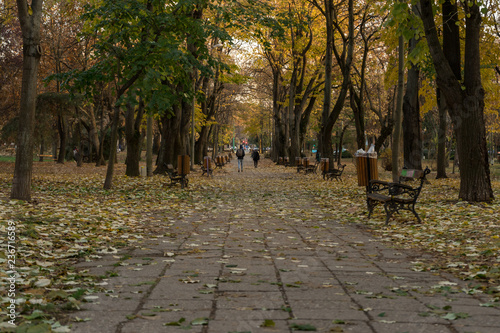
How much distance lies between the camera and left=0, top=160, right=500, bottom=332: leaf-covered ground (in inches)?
199

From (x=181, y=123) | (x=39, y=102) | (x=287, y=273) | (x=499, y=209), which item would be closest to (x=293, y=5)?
(x=181, y=123)

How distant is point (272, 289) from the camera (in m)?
5.06

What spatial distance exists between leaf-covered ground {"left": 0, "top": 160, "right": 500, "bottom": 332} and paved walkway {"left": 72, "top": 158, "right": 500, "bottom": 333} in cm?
34

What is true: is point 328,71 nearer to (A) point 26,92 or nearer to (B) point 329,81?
(B) point 329,81

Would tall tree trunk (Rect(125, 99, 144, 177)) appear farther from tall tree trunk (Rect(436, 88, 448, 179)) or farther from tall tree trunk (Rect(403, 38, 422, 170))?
tall tree trunk (Rect(436, 88, 448, 179))

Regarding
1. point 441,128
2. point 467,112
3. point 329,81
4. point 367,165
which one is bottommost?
point 367,165

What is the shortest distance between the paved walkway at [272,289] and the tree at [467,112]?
5112mm

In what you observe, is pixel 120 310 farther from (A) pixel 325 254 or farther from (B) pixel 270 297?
(A) pixel 325 254

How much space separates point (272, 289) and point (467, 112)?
30.1 ft

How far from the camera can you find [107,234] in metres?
8.34

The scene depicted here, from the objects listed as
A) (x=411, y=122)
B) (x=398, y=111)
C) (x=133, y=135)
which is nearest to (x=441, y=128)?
(x=411, y=122)

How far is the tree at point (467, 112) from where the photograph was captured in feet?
40.7

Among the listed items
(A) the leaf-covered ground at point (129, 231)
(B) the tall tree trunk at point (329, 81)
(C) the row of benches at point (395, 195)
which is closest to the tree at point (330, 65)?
(B) the tall tree trunk at point (329, 81)

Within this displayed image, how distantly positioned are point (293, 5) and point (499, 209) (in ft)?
78.1
